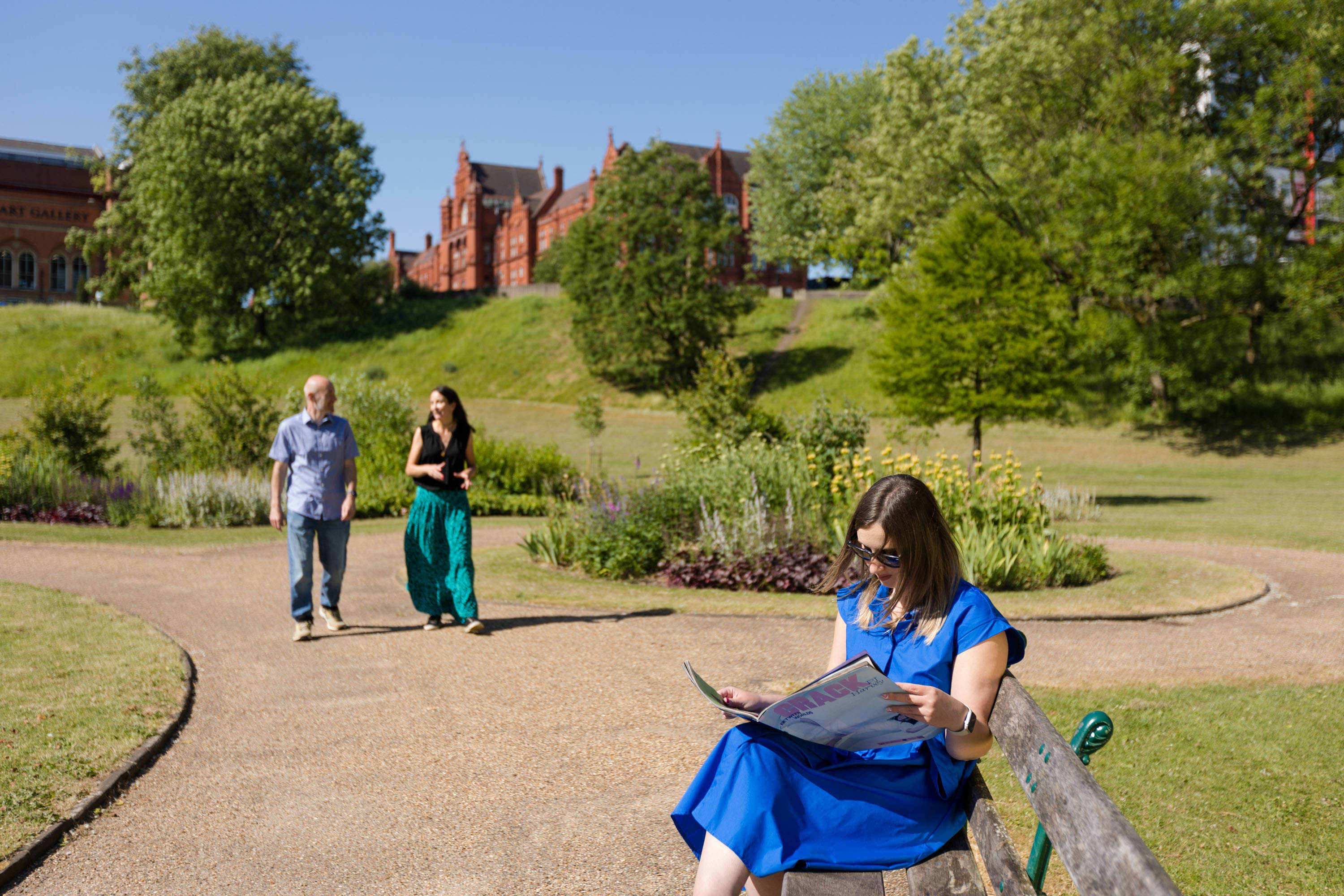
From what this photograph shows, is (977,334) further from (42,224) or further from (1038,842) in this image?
(42,224)

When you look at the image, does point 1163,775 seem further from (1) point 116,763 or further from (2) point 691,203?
(2) point 691,203

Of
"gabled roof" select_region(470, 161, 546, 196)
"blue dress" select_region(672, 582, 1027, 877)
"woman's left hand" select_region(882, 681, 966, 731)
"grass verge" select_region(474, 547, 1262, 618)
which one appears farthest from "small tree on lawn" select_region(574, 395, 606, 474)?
"gabled roof" select_region(470, 161, 546, 196)

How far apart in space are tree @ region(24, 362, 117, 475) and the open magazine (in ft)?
57.8

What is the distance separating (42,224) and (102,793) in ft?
243

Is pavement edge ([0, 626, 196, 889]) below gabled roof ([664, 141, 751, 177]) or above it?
below

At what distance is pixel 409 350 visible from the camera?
4972 cm

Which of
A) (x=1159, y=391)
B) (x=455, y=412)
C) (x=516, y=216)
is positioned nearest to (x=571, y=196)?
(x=516, y=216)

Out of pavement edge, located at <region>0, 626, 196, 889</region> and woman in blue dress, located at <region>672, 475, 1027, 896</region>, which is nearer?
woman in blue dress, located at <region>672, 475, 1027, 896</region>

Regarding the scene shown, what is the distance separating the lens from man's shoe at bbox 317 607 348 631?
809 centimetres

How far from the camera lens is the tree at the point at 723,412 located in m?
16.3

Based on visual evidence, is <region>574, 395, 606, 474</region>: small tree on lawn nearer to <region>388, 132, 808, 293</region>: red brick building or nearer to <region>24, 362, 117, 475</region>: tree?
<region>24, 362, 117, 475</region>: tree

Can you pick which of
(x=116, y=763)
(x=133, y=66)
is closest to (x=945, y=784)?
(x=116, y=763)

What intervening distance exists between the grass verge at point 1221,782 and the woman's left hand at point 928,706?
170 cm

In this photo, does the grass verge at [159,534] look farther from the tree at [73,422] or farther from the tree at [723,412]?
the tree at [723,412]
